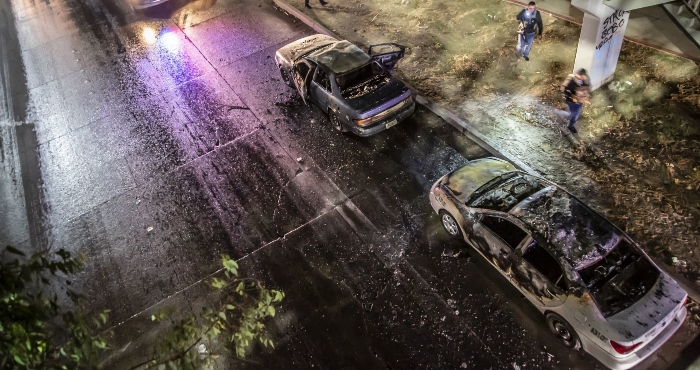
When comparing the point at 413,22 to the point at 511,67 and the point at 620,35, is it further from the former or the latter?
the point at 620,35

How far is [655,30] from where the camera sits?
35.8 feet

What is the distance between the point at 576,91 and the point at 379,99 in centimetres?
394

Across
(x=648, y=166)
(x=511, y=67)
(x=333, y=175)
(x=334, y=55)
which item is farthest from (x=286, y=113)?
(x=648, y=166)

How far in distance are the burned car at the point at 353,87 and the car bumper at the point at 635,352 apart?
560 centimetres

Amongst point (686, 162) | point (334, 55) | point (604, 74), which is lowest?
point (686, 162)

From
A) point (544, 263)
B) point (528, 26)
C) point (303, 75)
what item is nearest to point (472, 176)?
point (544, 263)

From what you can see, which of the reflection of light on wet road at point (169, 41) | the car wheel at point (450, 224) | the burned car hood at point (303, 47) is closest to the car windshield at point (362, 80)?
the burned car hood at point (303, 47)

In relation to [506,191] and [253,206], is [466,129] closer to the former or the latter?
[506,191]

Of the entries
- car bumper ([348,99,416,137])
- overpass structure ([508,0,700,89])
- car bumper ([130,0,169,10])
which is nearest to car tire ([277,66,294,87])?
car bumper ([348,99,416,137])

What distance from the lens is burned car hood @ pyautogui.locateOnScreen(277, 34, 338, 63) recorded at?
432 inches

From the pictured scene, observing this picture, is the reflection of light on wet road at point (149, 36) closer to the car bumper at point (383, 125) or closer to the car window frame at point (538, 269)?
the car bumper at point (383, 125)

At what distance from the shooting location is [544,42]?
11469 millimetres

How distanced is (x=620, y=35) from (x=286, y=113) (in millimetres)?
7711

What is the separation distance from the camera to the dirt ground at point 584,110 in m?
7.41
